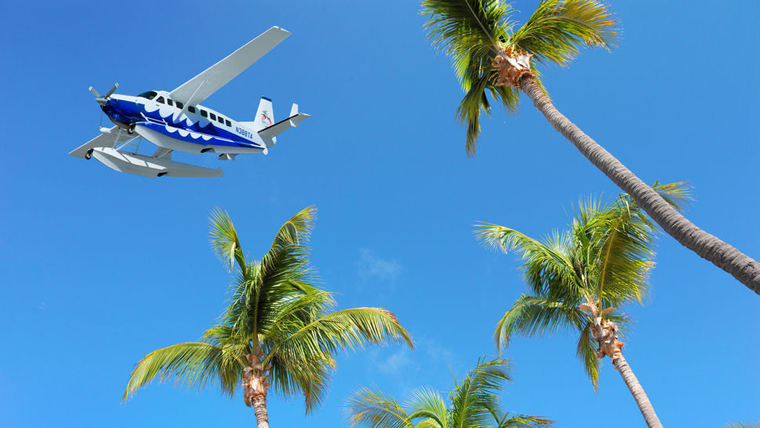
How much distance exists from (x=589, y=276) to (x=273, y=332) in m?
7.16

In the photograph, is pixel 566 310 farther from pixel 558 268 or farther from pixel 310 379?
pixel 310 379

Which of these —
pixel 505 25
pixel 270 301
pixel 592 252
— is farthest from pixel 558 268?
pixel 270 301

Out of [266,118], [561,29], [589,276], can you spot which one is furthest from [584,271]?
[266,118]

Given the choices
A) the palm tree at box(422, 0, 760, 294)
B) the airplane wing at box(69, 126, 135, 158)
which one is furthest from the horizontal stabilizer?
the palm tree at box(422, 0, 760, 294)

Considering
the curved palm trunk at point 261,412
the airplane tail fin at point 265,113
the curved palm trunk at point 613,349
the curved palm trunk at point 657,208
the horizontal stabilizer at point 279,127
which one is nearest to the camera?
the curved palm trunk at point 657,208

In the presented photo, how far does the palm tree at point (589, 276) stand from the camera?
39.1ft

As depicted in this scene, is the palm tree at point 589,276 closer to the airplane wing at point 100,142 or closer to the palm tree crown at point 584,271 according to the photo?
the palm tree crown at point 584,271

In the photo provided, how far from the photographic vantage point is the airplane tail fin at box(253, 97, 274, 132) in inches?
926

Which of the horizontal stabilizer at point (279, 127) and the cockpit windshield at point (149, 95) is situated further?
the horizontal stabilizer at point (279, 127)

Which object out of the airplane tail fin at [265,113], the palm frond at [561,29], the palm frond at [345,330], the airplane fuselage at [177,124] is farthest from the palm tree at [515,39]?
the airplane tail fin at [265,113]

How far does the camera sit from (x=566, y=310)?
42.7 feet

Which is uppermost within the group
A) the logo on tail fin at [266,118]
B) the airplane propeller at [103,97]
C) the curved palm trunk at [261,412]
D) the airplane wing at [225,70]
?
the logo on tail fin at [266,118]

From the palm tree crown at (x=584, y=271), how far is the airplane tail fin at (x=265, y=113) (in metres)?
13.4

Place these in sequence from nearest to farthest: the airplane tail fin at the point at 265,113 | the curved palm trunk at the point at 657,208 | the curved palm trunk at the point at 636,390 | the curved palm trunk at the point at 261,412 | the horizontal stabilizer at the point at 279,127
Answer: the curved palm trunk at the point at 657,208, the curved palm trunk at the point at 261,412, the curved palm trunk at the point at 636,390, the horizontal stabilizer at the point at 279,127, the airplane tail fin at the point at 265,113
